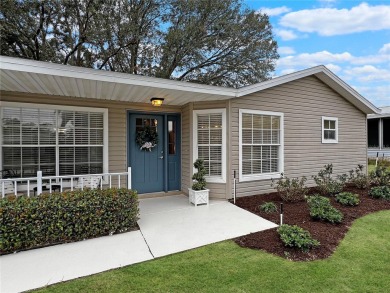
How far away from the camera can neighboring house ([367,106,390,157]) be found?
15.7 m

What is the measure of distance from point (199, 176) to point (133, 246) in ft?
8.12

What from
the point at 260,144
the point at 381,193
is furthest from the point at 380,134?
the point at 260,144

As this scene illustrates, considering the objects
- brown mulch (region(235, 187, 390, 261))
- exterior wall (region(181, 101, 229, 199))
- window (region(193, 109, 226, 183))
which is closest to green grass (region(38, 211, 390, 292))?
brown mulch (region(235, 187, 390, 261))

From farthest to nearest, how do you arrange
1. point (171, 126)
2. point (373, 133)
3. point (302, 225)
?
point (373, 133) → point (171, 126) → point (302, 225)

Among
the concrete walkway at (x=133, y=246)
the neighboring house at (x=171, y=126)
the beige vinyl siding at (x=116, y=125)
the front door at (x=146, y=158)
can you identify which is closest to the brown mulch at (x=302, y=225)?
the concrete walkway at (x=133, y=246)

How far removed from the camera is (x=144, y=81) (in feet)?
14.3

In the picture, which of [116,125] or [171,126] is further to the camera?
[171,126]

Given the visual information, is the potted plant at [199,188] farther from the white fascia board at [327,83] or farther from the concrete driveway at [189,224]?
the white fascia board at [327,83]

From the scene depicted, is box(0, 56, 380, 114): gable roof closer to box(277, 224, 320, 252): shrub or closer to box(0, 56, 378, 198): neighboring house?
box(0, 56, 378, 198): neighboring house

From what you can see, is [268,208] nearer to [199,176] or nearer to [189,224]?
[199,176]

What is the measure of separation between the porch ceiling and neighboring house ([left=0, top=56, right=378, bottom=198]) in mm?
18

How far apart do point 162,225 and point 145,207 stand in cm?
125

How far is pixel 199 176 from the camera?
550cm

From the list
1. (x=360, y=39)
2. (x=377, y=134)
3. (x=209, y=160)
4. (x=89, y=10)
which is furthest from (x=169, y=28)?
(x=377, y=134)
